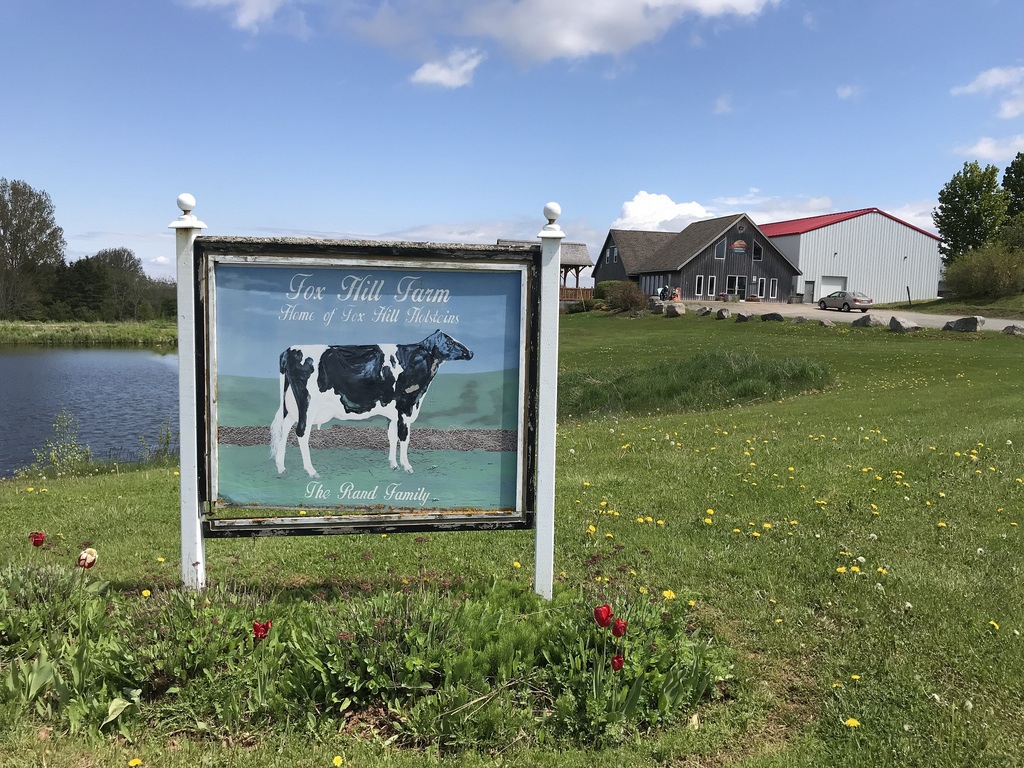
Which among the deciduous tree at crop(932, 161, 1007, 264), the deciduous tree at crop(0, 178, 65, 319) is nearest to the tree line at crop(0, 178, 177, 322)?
the deciduous tree at crop(0, 178, 65, 319)

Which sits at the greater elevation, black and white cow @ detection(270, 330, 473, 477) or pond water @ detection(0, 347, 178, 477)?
black and white cow @ detection(270, 330, 473, 477)

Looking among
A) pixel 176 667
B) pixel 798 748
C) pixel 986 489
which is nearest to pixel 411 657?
→ pixel 176 667

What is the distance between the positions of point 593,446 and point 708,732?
264 inches

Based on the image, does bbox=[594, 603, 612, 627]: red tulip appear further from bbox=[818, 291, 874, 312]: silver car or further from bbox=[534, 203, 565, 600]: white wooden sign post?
bbox=[818, 291, 874, 312]: silver car

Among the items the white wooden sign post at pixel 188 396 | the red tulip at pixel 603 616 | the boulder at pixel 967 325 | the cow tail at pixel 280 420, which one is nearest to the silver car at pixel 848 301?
the boulder at pixel 967 325

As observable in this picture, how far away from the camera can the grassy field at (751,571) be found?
134 inches

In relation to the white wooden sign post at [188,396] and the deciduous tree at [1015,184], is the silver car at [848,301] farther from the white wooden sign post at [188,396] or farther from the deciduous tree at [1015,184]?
the white wooden sign post at [188,396]

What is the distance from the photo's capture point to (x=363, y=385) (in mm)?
4582

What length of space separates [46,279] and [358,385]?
73.2 metres

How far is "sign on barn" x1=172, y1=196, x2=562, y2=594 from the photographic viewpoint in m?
4.41

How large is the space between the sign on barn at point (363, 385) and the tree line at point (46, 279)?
70.5 m

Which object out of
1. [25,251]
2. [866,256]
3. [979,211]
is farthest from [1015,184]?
[25,251]

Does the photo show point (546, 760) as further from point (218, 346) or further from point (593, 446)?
point (593, 446)

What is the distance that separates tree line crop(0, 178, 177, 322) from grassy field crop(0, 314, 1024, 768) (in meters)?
65.3
